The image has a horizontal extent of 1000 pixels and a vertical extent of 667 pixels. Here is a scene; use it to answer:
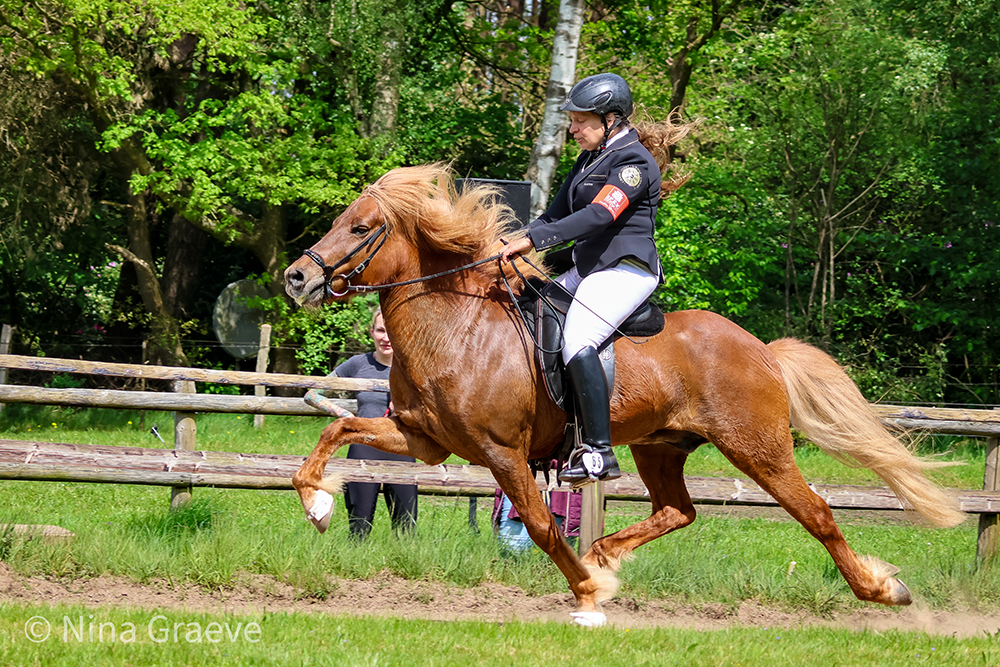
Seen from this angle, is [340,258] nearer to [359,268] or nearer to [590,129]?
[359,268]

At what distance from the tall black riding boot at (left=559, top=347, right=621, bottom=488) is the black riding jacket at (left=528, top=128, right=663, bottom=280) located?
1.87 ft

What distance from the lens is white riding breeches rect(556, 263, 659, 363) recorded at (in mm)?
4984

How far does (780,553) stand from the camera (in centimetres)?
832

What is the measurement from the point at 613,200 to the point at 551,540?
5.90 ft

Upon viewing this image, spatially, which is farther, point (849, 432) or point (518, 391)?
point (849, 432)

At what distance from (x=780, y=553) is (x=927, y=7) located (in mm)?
11740

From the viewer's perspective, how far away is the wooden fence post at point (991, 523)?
707 cm

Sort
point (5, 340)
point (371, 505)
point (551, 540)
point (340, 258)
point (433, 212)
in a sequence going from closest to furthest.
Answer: point (340, 258) < point (433, 212) < point (551, 540) < point (371, 505) < point (5, 340)

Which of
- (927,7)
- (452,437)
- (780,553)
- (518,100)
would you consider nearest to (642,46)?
(518,100)

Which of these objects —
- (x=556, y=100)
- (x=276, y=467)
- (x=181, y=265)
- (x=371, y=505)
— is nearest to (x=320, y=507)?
(x=276, y=467)

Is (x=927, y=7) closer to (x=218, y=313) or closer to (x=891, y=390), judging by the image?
(x=891, y=390)

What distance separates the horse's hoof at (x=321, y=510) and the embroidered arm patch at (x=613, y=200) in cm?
199

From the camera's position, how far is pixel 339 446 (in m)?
4.93

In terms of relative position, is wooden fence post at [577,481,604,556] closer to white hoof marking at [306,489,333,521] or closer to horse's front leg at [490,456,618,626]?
horse's front leg at [490,456,618,626]
